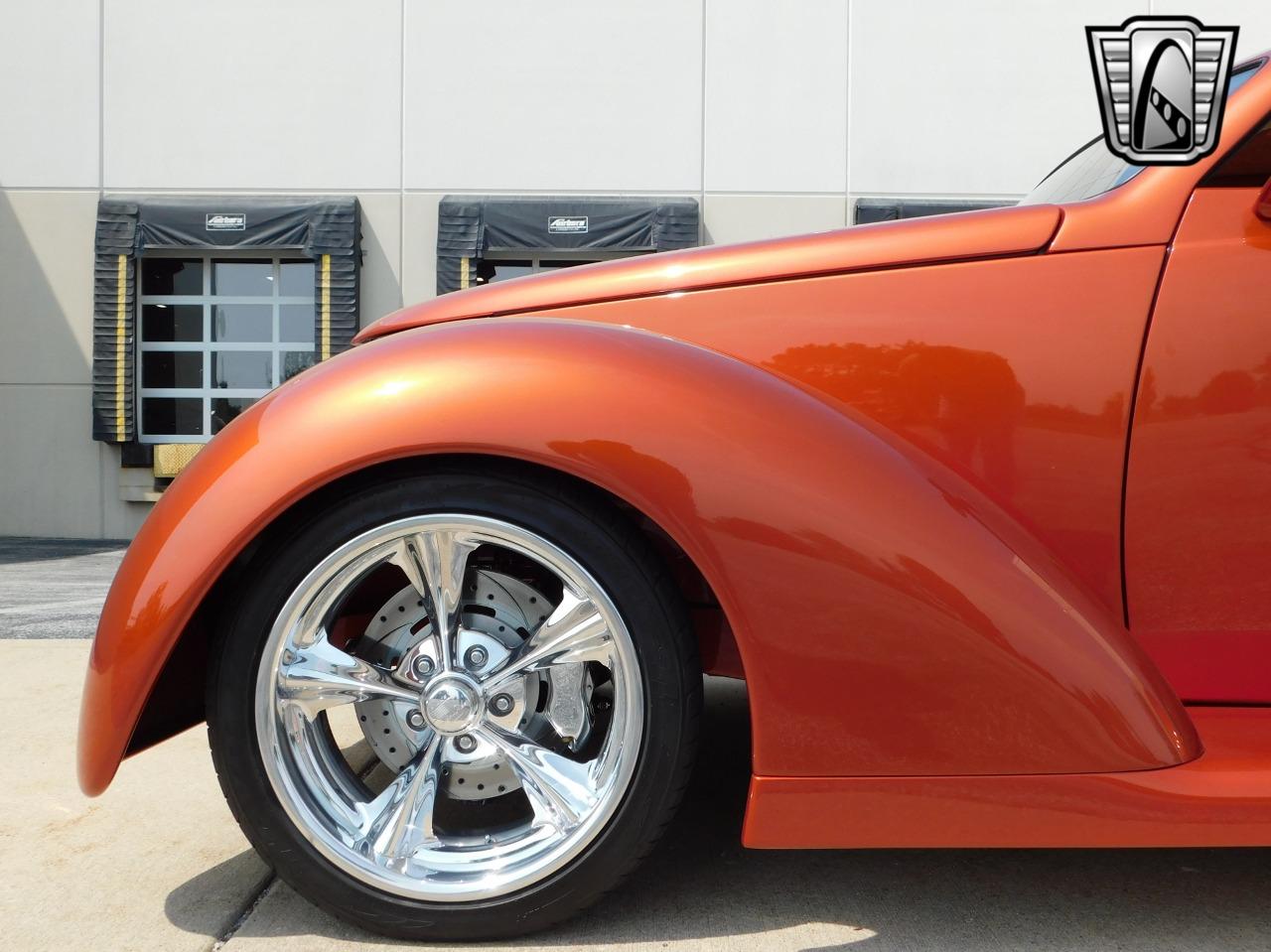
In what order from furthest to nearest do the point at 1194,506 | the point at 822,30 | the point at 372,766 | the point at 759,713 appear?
the point at 822,30 < the point at 372,766 < the point at 1194,506 < the point at 759,713

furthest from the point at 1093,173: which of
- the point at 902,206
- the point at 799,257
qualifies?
the point at 902,206

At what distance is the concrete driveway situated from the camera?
1.42 metres

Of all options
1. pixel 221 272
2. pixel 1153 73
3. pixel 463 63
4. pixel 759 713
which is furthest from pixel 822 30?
pixel 759 713

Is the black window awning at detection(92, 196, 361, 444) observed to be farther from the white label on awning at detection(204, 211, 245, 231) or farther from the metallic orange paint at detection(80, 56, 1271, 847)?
the metallic orange paint at detection(80, 56, 1271, 847)

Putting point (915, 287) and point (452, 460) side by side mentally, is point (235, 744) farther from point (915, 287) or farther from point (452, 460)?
point (915, 287)

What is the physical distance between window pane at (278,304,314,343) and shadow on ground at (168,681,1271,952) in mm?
7413

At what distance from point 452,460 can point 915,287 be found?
30.5 inches

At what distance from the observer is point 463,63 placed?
8219 mm

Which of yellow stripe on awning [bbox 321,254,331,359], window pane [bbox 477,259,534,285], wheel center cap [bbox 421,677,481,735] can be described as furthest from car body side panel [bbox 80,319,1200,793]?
window pane [bbox 477,259,534,285]

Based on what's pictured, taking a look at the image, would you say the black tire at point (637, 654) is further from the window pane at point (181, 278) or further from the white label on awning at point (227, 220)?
the window pane at point (181, 278)

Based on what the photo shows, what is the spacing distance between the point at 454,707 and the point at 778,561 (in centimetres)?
54

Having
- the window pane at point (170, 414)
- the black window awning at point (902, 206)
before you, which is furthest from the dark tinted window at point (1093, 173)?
the window pane at point (170, 414)

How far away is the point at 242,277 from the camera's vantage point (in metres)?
8.52

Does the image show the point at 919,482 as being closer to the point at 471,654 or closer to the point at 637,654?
the point at 637,654
